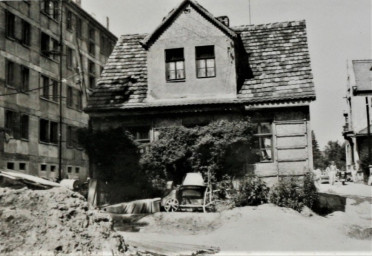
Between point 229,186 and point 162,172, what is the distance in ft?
8.70

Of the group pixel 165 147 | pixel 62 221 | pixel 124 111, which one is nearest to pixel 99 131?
pixel 124 111

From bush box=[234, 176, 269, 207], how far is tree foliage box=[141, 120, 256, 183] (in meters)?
1.79

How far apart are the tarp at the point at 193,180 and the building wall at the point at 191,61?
153 inches

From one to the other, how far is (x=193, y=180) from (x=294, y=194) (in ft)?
11.5

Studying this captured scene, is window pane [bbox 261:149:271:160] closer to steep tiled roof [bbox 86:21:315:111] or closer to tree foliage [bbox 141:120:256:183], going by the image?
tree foliage [bbox 141:120:256:183]

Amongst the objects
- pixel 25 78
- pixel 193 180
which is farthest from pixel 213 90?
pixel 25 78

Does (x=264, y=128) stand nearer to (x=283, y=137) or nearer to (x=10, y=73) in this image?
(x=283, y=137)

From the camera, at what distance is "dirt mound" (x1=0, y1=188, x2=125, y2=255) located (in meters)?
7.52

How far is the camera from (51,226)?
7.96 m

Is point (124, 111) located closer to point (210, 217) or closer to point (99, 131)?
point (99, 131)

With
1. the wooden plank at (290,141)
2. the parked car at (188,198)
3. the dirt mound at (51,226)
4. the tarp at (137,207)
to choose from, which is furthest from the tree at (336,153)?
the dirt mound at (51,226)

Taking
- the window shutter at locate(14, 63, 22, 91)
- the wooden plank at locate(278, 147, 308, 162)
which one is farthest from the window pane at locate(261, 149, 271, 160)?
the window shutter at locate(14, 63, 22, 91)

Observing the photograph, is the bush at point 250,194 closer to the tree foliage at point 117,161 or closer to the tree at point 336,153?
the tree foliage at point 117,161

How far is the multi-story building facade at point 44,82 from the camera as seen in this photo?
28.0 meters
